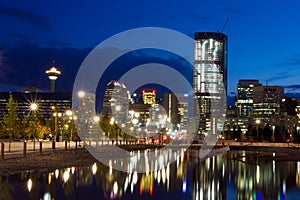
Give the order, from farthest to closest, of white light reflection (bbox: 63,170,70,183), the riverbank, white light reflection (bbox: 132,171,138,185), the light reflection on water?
the riverbank → white light reflection (bbox: 63,170,70,183) → white light reflection (bbox: 132,171,138,185) → the light reflection on water

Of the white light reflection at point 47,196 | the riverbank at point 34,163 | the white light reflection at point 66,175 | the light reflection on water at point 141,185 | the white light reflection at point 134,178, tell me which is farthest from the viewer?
the riverbank at point 34,163

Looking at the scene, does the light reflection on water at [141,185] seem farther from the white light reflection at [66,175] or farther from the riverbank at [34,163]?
the riverbank at [34,163]

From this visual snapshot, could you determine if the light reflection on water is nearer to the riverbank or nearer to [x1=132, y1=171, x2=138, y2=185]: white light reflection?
[x1=132, y1=171, x2=138, y2=185]: white light reflection

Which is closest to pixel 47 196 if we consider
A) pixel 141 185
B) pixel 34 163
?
pixel 141 185

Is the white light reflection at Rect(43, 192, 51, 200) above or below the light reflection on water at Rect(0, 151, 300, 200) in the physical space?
above

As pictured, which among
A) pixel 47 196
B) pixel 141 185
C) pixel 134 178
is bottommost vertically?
pixel 134 178

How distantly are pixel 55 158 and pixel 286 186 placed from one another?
18.8 metres

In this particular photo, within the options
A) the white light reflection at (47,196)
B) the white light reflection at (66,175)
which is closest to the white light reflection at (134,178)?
the white light reflection at (66,175)

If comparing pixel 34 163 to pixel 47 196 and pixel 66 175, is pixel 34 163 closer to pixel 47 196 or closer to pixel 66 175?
pixel 66 175

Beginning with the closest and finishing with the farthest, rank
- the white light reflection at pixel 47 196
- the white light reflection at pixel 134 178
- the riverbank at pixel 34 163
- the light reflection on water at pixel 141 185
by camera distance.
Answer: the white light reflection at pixel 47 196
the light reflection on water at pixel 141 185
the white light reflection at pixel 134 178
the riverbank at pixel 34 163

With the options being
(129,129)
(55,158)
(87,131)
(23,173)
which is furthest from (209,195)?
(129,129)

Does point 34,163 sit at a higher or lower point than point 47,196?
lower

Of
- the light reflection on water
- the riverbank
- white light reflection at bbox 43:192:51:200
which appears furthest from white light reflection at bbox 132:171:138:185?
white light reflection at bbox 43:192:51:200

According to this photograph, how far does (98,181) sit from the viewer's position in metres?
23.9
